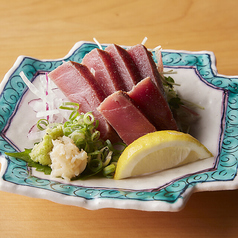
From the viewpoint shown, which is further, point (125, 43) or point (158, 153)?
point (125, 43)

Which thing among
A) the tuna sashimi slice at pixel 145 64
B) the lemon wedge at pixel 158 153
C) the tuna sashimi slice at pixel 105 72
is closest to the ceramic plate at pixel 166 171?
the lemon wedge at pixel 158 153

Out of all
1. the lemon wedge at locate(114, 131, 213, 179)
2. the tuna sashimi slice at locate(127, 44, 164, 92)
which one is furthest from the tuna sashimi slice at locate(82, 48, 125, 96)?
the lemon wedge at locate(114, 131, 213, 179)

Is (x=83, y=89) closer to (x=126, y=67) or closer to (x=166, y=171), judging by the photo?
(x=126, y=67)

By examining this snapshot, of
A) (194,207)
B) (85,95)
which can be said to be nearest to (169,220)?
(194,207)

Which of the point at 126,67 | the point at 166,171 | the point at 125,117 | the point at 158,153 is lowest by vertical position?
the point at 166,171

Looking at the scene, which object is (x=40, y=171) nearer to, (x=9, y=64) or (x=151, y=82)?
(x=151, y=82)

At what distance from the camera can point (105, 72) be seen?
102 inches

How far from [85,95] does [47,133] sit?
37 cm

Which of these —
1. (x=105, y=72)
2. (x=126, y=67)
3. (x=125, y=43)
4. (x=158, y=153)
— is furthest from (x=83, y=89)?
(x=125, y=43)

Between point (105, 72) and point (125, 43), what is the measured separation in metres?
1.55

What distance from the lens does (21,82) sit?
114 inches

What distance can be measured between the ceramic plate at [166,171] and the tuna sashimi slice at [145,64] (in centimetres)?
43

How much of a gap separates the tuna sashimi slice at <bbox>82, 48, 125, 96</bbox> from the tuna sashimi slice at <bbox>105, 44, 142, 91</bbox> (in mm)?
28

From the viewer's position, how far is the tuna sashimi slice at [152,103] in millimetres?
2385
